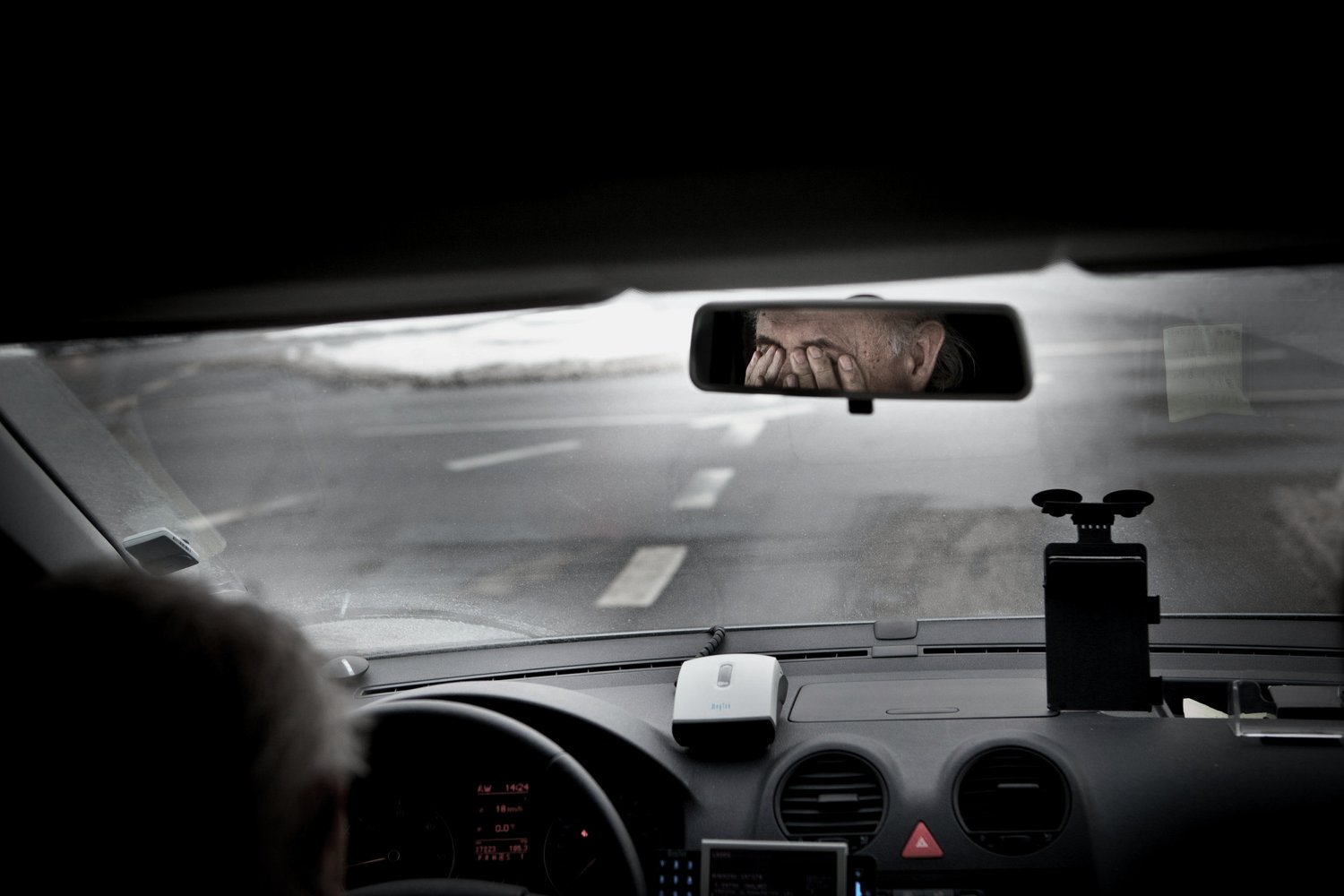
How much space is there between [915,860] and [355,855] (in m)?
1.70

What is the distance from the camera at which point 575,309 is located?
9.62ft

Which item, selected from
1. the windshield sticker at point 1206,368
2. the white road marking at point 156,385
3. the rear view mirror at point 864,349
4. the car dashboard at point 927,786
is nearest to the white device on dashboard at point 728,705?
the car dashboard at point 927,786

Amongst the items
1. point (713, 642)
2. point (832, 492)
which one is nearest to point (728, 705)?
point (713, 642)

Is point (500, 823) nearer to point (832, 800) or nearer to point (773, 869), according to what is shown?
point (773, 869)

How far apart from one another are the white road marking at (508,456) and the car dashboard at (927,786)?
9.82 m

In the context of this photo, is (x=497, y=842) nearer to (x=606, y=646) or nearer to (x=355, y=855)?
(x=355, y=855)

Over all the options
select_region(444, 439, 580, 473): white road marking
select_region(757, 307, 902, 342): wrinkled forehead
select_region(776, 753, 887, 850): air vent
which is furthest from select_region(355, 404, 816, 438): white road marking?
select_region(757, 307, 902, 342): wrinkled forehead

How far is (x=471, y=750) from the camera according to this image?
3.53 meters

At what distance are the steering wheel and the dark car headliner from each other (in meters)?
1.38

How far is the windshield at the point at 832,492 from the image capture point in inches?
159

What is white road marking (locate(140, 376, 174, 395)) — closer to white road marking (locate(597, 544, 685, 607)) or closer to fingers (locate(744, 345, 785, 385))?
white road marking (locate(597, 544, 685, 607))

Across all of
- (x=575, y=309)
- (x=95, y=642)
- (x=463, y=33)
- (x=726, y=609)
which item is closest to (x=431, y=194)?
(x=463, y=33)

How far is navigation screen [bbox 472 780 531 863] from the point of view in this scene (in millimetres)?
3471

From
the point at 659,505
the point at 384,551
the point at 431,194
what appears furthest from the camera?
the point at 384,551
